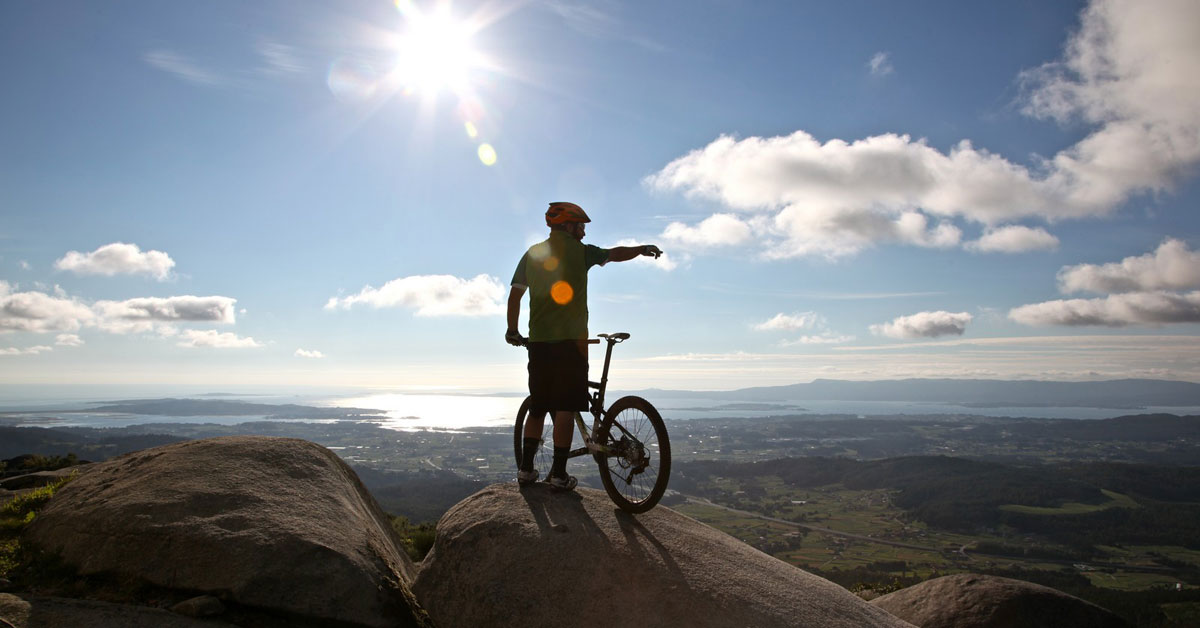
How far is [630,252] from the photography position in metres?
8.15

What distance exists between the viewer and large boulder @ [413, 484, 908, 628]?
594 centimetres

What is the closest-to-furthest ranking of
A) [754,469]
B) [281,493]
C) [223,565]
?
[223,565] < [281,493] < [754,469]

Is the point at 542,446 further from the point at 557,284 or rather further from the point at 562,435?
the point at 557,284

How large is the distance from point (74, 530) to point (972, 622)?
12.8m

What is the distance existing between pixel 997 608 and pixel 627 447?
24.5 feet

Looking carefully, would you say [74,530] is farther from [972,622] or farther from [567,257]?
[972,622]

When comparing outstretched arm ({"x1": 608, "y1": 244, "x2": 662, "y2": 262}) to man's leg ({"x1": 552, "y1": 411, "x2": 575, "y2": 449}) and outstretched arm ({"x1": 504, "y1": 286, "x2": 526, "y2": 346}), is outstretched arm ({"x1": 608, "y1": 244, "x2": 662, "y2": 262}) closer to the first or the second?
outstretched arm ({"x1": 504, "y1": 286, "x2": 526, "y2": 346})

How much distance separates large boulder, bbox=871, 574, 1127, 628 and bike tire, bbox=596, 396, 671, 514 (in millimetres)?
6208

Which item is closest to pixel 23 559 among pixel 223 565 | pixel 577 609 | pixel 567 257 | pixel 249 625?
pixel 223 565

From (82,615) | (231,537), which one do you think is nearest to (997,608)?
(231,537)

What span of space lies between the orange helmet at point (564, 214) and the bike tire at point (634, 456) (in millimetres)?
2642

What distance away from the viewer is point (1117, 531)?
341 ft

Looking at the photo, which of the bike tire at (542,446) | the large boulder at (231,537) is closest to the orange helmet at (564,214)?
the bike tire at (542,446)

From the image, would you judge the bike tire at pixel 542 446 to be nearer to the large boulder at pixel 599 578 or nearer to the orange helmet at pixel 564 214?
the large boulder at pixel 599 578
